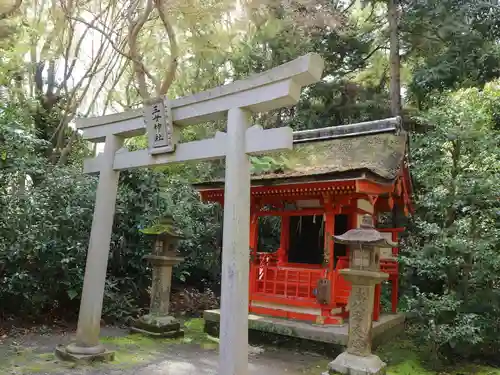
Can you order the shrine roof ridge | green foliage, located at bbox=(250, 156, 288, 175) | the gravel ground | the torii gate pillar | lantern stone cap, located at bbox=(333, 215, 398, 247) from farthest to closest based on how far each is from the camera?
the shrine roof ridge
green foliage, located at bbox=(250, 156, 288, 175)
lantern stone cap, located at bbox=(333, 215, 398, 247)
the gravel ground
the torii gate pillar

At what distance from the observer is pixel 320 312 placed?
7832 mm

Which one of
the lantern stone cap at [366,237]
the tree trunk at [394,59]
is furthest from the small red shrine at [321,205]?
the tree trunk at [394,59]

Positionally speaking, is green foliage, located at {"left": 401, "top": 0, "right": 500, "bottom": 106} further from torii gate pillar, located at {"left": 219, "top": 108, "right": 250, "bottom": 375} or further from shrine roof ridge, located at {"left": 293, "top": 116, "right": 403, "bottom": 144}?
torii gate pillar, located at {"left": 219, "top": 108, "right": 250, "bottom": 375}

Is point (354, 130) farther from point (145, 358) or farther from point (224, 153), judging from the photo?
point (145, 358)

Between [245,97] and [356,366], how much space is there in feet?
12.8

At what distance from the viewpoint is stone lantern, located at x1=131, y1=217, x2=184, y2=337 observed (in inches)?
326

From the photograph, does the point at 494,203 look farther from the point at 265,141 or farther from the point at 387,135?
the point at 265,141

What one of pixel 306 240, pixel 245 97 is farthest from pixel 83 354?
pixel 306 240

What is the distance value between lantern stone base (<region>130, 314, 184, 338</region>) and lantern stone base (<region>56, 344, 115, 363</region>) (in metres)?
1.90

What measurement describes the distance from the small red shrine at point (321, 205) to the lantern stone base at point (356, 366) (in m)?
1.79

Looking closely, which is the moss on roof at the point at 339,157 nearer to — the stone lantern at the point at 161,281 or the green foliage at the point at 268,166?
the green foliage at the point at 268,166

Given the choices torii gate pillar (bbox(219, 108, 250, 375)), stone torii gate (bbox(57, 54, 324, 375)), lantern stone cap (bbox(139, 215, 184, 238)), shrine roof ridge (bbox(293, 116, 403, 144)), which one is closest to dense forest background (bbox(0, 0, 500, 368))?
shrine roof ridge (bbox(293, 116, 403, 144))

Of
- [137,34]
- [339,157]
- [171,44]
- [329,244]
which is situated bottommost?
[329,244]

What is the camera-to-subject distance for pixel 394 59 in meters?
13.8
